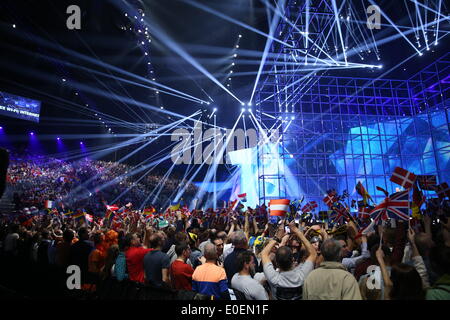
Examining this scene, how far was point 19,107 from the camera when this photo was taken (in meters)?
23.9

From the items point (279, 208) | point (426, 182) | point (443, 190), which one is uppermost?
point (426, 182)

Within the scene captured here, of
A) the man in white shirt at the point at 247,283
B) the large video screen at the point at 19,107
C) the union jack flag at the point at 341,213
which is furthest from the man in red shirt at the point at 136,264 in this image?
the large video screen at the point at 19,107

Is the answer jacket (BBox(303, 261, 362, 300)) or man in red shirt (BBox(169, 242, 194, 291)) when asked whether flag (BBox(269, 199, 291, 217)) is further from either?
jacket (BBox(303, 261, 362, 300))

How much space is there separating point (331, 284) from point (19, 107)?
1092 inches

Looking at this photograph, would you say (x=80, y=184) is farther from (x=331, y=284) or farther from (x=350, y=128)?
(x=331, y=284)

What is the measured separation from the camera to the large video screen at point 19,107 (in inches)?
908

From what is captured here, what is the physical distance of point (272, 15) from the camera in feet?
54.8

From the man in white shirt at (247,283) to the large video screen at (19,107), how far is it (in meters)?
26.3

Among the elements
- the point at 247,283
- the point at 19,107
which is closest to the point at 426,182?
the point at 247,283

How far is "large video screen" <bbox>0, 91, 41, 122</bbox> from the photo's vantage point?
23.1 m

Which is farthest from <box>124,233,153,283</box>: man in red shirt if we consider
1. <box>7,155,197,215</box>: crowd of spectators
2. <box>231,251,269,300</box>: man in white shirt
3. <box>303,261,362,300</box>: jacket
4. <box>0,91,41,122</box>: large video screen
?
<box>0,91,41,122</box>: large video screen

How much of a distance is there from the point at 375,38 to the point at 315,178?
9764 mm

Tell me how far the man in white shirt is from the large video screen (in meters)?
26.3
